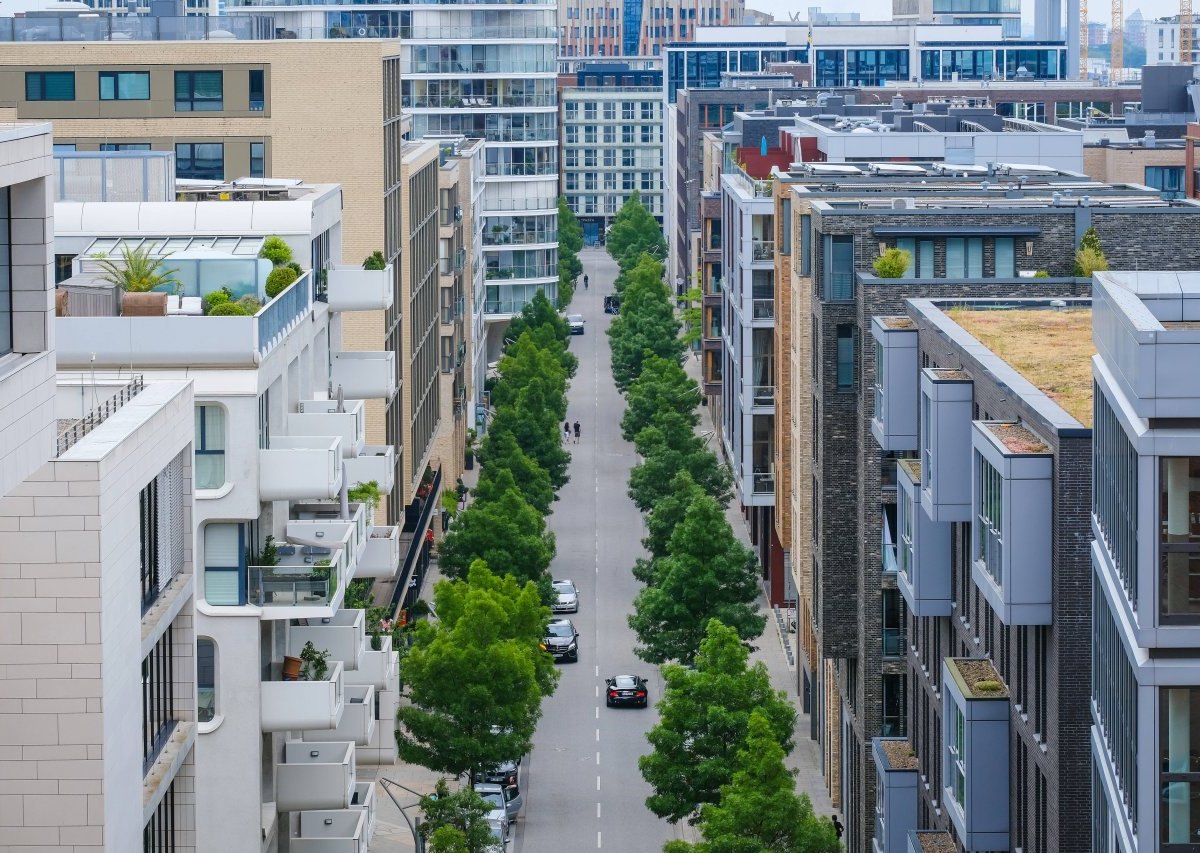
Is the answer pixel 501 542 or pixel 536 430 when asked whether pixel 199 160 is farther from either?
pixel 536 430

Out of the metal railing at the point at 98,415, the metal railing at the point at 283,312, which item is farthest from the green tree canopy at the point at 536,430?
the metal railing at the point at 98,415

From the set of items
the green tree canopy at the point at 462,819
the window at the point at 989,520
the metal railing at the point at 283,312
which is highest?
the metal railing at the point at 283,312

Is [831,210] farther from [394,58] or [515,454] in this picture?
[515,454]

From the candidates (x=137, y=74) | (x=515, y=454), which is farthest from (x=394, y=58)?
(x=515, y=454)

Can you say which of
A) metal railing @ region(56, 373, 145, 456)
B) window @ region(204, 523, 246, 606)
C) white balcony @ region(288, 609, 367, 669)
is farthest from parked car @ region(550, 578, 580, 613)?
metal railing @ region(56, 373, 145, 456)

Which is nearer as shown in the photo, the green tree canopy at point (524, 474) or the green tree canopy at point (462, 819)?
the green tree canopy at point (462, 819)

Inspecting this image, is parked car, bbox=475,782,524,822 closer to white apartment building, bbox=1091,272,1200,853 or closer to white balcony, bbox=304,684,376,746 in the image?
white balcony, bbox=304,684,376,746

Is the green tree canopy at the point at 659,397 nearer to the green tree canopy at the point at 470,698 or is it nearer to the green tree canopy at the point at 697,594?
the green tree canopy at the point at 697,594

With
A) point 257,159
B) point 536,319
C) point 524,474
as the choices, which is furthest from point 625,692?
point 536,319
